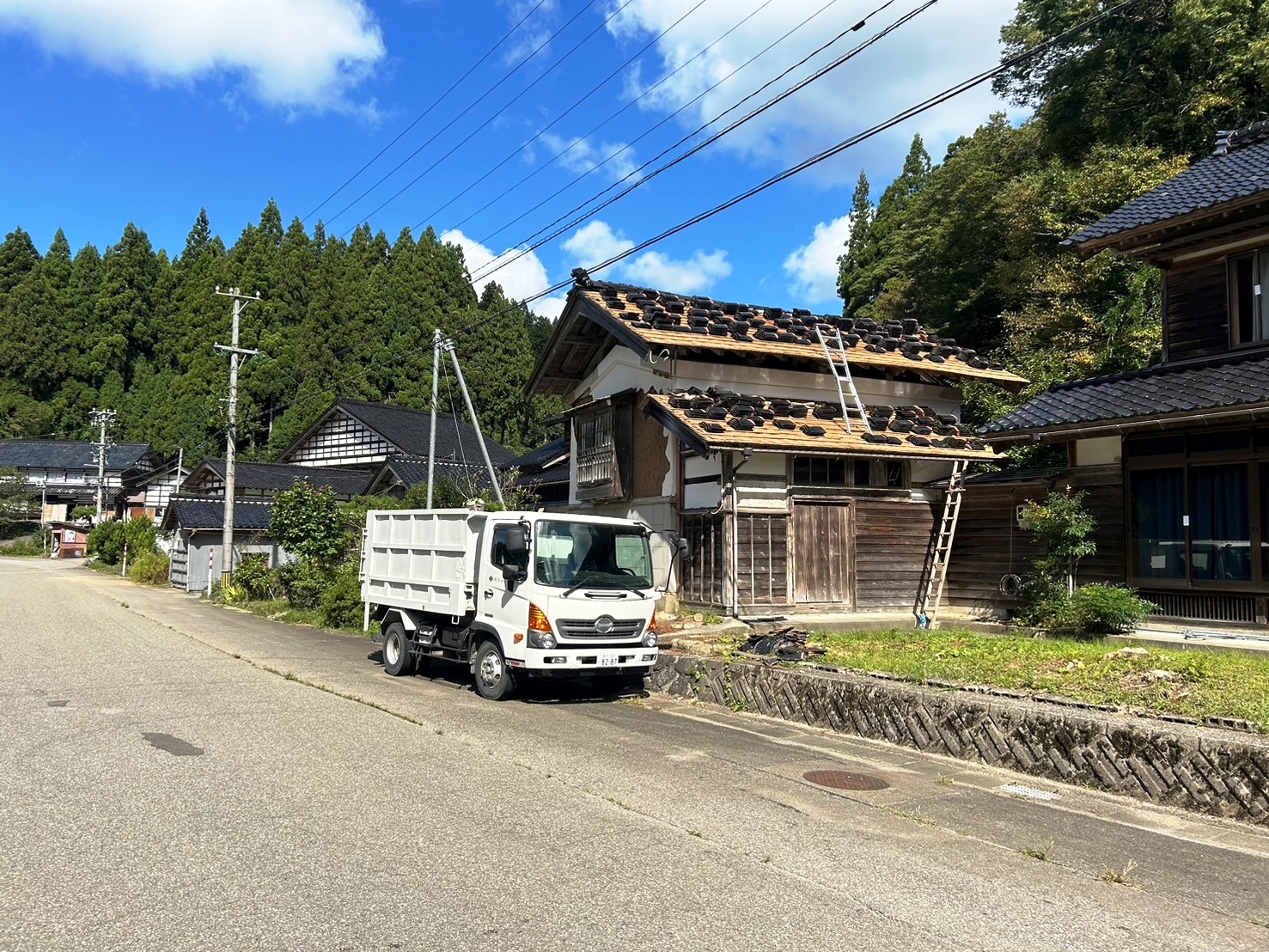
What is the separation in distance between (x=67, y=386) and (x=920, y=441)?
80.4 meters

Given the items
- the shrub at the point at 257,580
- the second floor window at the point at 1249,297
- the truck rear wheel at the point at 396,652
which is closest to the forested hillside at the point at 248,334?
the shrub at the point at 257,580

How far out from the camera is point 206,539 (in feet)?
128

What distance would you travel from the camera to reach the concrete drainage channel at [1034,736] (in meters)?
7.02

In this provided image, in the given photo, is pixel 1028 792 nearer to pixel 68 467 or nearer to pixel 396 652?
pixel 396 652

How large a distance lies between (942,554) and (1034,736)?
1001cm

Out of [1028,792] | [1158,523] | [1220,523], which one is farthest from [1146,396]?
[1028,792]

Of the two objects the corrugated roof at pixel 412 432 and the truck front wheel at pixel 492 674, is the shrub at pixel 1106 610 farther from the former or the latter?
the corrugated roof at pixel 412 432

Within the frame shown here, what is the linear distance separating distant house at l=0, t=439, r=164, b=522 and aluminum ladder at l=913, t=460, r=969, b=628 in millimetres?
69579

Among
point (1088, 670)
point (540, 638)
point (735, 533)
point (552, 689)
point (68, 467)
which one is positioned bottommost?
point (552, 689)

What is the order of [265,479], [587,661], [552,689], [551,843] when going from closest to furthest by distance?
1. [551,843]
2. [587,661]
3. [552,689]
4. [265,479]

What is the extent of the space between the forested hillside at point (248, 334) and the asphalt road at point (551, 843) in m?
39.0

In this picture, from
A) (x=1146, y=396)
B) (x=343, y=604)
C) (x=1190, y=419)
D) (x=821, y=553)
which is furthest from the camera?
(x=343, y=604)

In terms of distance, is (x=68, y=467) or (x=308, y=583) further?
(x=68, y=467)

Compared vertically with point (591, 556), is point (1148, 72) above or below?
above
